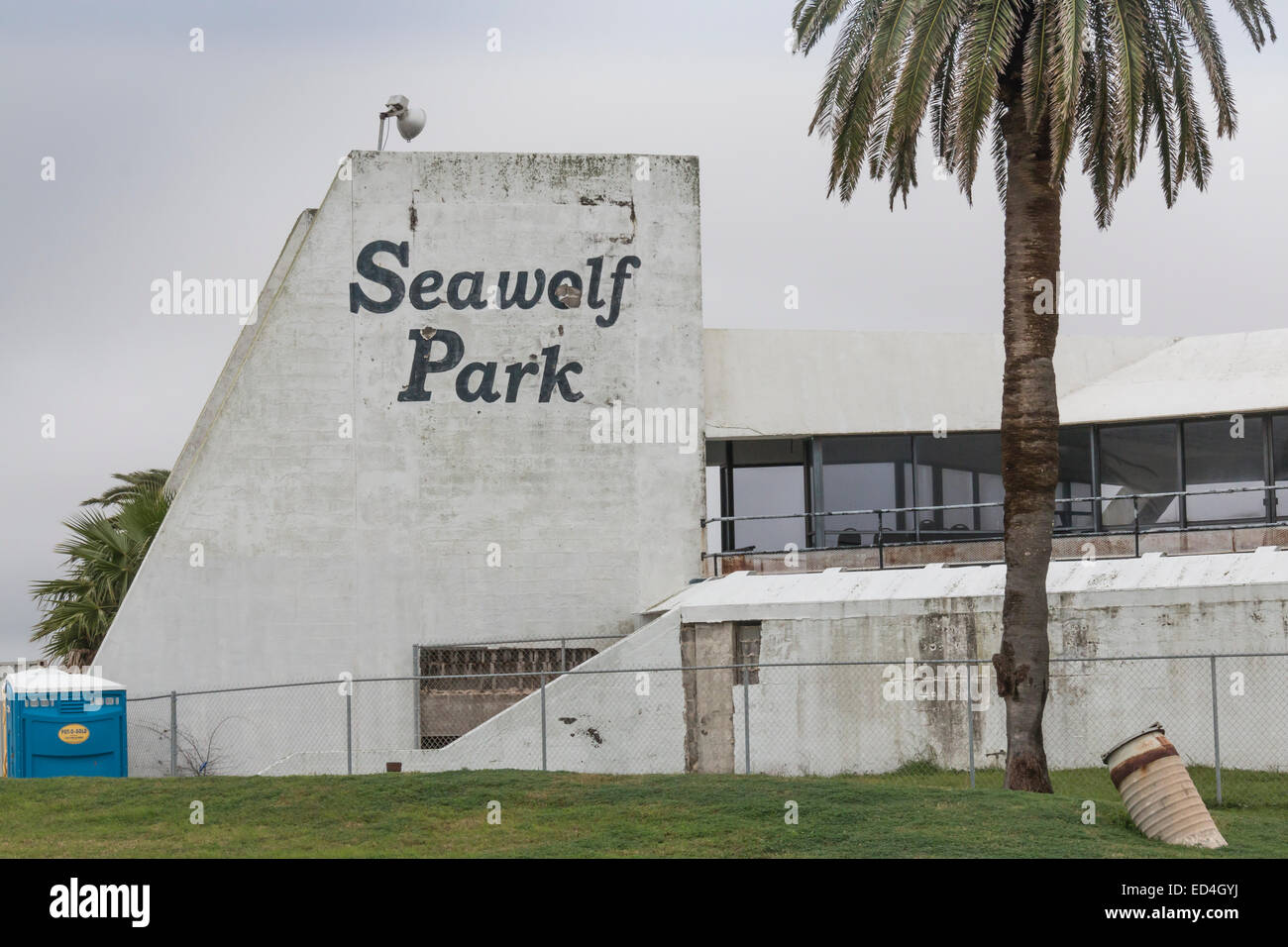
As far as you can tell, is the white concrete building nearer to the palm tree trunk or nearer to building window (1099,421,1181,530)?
building window (1099,421,1181,530)

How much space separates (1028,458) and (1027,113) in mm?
4164

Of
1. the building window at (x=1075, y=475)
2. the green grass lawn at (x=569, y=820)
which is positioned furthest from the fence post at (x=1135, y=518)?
the green grass lawn at (x=569, y=820)

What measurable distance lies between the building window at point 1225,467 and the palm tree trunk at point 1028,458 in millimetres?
12589

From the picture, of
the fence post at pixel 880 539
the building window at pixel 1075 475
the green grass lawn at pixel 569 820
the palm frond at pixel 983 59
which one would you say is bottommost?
the green grass lawn at pixel 569 820

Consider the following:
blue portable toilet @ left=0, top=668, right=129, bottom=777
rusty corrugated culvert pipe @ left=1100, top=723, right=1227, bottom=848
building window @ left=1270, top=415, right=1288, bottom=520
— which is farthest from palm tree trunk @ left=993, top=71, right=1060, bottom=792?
blue portable toilet @ left=0, top=668, right=129, bottom=777

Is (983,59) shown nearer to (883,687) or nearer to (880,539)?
(883,687)

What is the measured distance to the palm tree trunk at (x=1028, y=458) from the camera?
18.8m

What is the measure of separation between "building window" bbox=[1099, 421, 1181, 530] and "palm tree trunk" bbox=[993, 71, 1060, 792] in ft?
41.5

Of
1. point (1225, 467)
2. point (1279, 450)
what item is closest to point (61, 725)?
point (1225, 467)

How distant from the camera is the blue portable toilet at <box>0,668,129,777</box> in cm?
2431

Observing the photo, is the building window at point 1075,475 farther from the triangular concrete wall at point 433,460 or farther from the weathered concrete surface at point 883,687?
the triangular concrete wall at point 433,460

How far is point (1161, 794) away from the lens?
16062 mm
